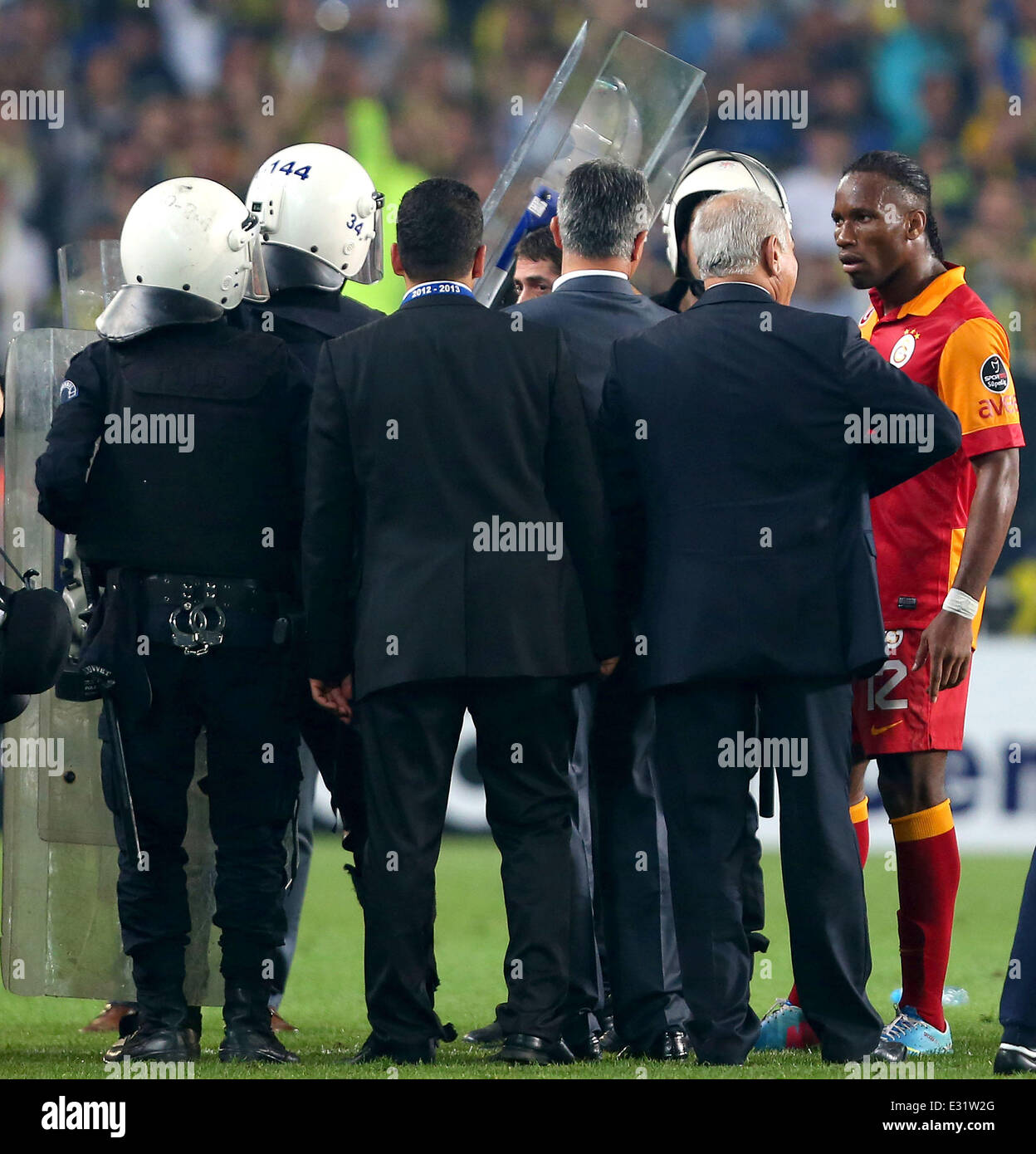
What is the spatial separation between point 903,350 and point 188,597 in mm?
1876

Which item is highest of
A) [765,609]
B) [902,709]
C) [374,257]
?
[374,257]

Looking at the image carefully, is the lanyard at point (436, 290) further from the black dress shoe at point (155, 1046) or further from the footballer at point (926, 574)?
the black dress shoe at point (155, 1046)

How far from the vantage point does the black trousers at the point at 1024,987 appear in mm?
3771

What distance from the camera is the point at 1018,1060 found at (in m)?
3.79

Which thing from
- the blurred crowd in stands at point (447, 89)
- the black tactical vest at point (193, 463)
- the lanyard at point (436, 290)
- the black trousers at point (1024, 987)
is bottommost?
the black trousers at point (1024, 987)

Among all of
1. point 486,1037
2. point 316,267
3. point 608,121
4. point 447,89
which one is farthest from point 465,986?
point 447,89

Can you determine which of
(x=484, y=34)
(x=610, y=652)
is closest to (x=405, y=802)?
(x=610, y=652)

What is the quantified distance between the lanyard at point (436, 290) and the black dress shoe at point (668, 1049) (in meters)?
Result: 1.81

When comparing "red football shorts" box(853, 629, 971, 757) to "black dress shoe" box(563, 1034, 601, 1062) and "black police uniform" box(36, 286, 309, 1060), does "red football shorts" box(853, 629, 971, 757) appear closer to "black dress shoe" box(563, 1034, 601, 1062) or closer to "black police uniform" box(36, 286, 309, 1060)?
"black dress shoe" box(563, 1034, 601, 1062)

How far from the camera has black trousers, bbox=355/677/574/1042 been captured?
3.99 m

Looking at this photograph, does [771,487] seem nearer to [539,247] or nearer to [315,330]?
[315,330]

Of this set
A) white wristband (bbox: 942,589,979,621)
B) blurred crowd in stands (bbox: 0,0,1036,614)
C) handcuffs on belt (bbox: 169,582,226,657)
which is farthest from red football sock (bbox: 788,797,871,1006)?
blurred crowd in stands (bbox: 0,0,1036,614)

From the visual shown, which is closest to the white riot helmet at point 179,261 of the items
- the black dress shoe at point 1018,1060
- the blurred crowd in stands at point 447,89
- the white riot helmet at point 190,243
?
the white riot helmet at point 190,243

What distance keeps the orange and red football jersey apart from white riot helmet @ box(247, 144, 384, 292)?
4.74 ft
